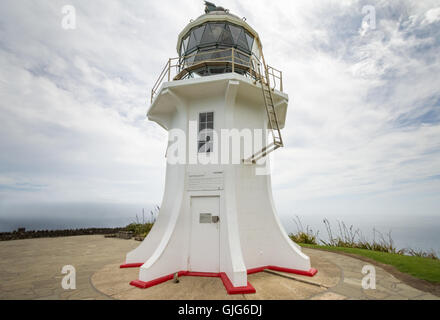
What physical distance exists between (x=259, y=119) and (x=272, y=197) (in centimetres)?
277

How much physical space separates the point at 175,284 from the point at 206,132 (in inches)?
173

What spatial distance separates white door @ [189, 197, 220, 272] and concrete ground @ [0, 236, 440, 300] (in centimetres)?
48

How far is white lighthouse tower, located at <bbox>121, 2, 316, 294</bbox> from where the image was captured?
6371 millimetres

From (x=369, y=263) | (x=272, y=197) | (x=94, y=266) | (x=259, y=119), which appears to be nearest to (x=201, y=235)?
(x=272, y=197)

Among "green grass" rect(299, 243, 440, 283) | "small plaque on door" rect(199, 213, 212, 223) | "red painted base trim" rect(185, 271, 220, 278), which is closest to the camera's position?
"green grass" rect(299, 243, 440, 283)

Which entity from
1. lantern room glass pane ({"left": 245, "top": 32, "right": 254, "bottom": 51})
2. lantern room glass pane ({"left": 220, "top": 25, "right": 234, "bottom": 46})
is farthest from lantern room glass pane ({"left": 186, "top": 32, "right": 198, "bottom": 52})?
lantern room glass pane ({"left": 245, "top": 32, "right": 254, "bottom": 51})

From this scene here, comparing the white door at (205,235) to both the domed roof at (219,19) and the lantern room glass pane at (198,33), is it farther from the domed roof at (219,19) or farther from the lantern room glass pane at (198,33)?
the domed roof at (219,19)

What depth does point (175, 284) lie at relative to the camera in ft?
18.4

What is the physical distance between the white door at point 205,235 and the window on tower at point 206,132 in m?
1.62

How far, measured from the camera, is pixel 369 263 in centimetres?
769

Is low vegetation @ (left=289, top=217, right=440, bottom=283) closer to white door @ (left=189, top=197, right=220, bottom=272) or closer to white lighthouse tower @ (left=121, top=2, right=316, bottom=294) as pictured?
white lighthouse tower @ (left=121, top=2, right=316, bottom=294)

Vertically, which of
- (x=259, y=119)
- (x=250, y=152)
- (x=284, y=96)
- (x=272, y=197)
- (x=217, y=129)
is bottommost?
(x=272, y=197)

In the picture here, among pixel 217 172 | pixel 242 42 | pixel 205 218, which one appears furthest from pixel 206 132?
pixel 242 42
